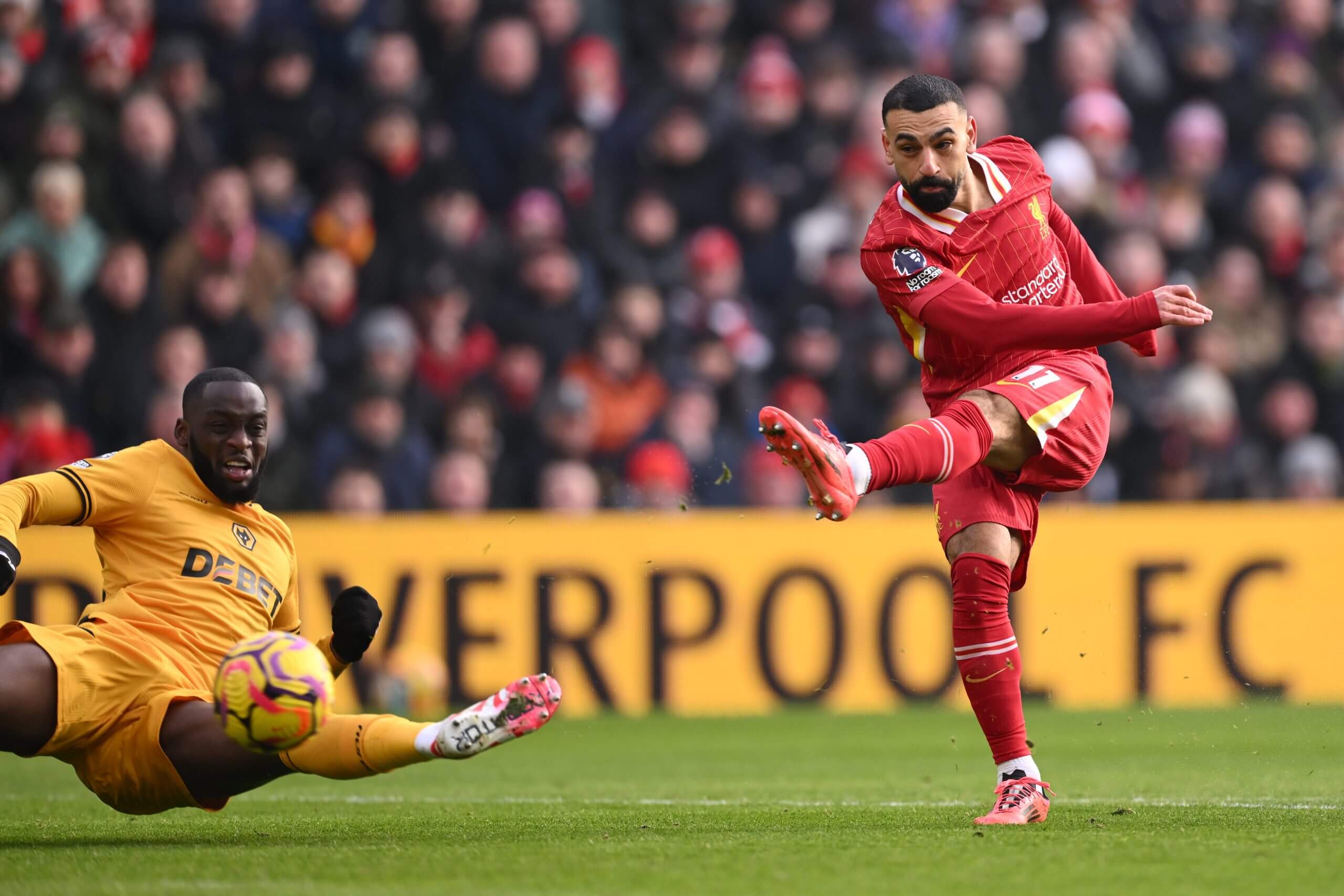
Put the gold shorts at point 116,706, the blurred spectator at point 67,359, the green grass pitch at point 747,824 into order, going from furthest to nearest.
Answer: the blurred spectator at point 67,359 < the gold shorts at point 116,706 < the green grass pitch at point 747,824

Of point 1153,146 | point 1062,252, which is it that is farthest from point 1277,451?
point 1062,252

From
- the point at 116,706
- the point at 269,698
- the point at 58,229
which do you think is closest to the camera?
the point at 269,698

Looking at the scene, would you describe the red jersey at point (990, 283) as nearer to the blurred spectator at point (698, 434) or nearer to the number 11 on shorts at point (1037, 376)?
the number 11 on shorts at point (1037, 376)

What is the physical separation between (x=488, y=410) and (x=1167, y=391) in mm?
4271

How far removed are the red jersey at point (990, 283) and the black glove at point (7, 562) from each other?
2.66m

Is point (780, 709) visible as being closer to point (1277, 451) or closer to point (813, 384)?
point (813, 384)

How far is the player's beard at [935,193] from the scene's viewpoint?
5.86 meters

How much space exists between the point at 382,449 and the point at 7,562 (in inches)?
242

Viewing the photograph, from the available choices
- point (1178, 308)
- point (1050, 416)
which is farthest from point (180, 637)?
point (1178, 308)

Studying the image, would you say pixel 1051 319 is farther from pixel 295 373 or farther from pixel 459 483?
pixel 295 373

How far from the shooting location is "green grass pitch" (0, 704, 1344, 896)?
15.0ft

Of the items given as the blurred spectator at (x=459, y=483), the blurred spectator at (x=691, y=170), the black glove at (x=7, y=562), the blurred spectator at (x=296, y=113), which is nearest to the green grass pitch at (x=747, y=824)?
the black glove at (x=7, y=562)

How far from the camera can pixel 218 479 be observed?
5629mm

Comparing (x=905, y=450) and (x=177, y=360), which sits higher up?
(x=177, y=360)
